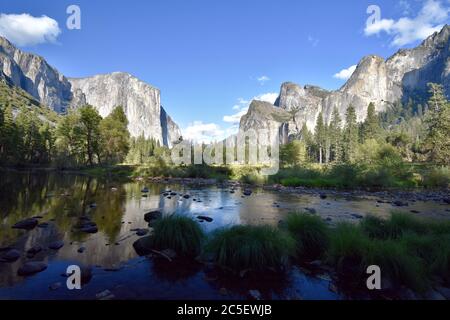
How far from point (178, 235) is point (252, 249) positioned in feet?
7.34

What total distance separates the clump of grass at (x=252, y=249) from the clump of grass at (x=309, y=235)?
30.8 inches

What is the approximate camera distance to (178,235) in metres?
7.10

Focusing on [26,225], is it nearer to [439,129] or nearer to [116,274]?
[116,274]

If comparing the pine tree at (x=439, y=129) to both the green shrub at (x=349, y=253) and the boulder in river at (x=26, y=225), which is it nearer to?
the green shrub at (x=349, y=253)

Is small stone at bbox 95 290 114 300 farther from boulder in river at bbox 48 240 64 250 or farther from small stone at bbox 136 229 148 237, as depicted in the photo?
small stone at bbox 136 229 148 237

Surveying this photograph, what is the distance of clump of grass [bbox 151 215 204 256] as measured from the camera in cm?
699

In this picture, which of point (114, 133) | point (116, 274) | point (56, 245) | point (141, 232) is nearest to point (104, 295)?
point (116, 274)

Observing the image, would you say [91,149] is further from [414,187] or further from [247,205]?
[414,187]

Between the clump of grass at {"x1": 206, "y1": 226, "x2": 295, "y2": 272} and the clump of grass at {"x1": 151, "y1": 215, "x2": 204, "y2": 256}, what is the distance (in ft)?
2.38

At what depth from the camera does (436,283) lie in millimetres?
5207

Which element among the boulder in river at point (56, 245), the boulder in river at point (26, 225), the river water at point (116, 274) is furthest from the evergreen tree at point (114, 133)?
the boulder in river at point (56, 245)

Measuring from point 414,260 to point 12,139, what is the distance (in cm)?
6589

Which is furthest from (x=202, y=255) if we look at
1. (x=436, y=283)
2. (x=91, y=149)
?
(x=91, y=149)

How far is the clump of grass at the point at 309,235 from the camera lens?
6.92m
